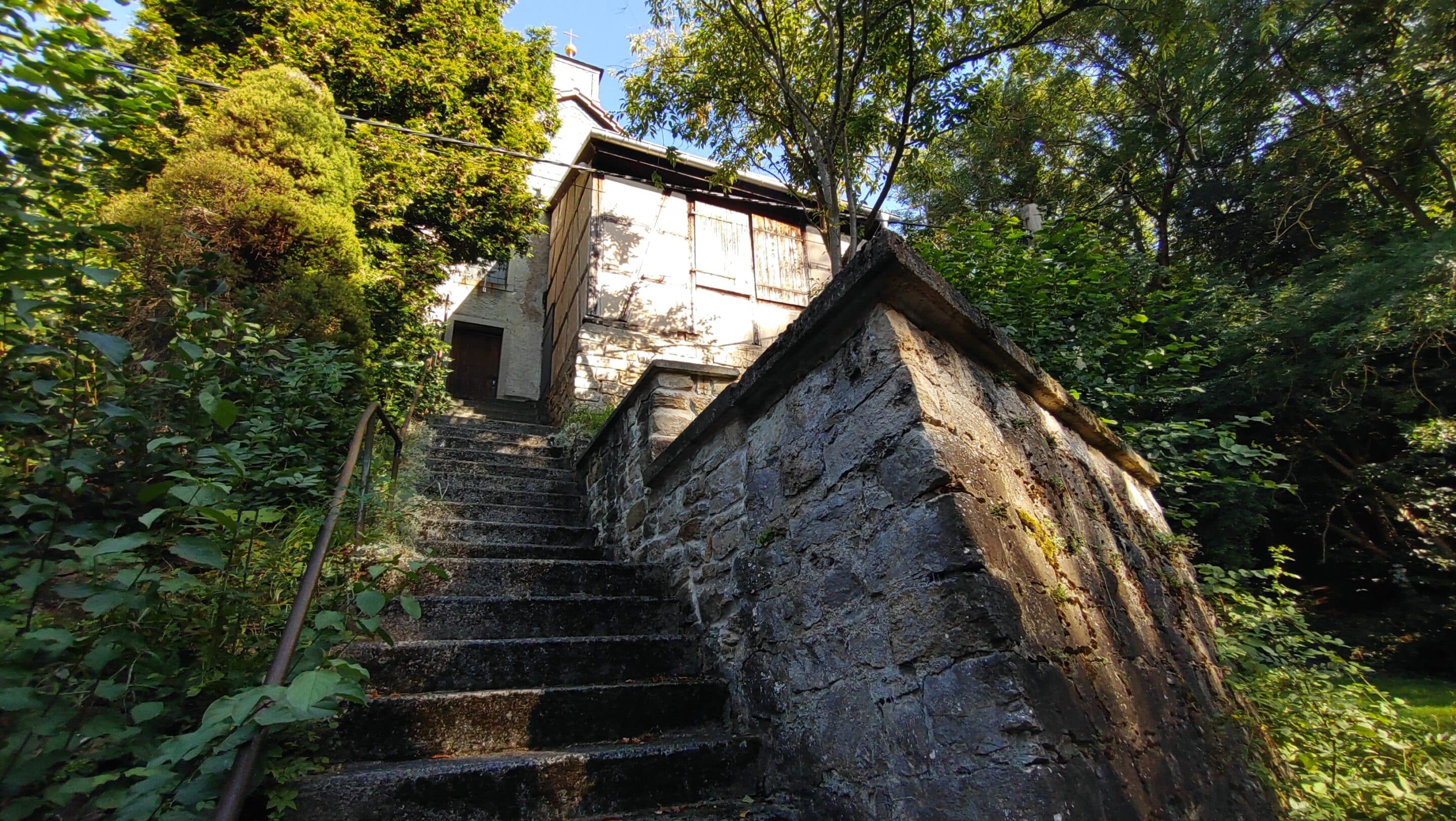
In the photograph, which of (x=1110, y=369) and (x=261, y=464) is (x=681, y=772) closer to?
(x=261, y=464)

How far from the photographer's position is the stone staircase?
1708 mm

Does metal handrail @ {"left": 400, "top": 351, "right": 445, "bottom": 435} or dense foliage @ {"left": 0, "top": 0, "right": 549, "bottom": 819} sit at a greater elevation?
metal handrail @ {"left": 400, "top": 351, "right": 445, "bottom": 435}

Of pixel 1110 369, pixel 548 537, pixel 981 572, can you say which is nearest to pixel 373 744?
pixel 981 572

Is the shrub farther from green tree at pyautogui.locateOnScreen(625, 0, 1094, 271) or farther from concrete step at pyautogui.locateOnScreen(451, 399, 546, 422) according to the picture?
concrete step at pyautogui.locateOnScreen(451, 399, 546, 422)

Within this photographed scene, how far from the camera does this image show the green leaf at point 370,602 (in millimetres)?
1395

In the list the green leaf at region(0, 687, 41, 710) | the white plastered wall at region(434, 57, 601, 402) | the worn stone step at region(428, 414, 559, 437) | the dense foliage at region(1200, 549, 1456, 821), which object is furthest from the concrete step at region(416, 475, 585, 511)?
the white plastered wall at region(434, 57, 601, 402)

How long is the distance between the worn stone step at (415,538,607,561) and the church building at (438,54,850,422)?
12.3ft

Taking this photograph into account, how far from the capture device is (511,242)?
279 inches

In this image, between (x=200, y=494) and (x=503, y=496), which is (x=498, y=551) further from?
(x=200, y=494)

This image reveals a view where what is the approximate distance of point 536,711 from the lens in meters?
2.09

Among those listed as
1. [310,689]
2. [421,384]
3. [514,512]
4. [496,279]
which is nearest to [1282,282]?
[514,512]

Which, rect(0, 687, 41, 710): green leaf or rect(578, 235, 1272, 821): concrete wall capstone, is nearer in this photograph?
rect(0, 687, 41, 710): green leaf

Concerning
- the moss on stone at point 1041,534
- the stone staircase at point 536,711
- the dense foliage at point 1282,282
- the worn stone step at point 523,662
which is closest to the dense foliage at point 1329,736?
the dense foliage at point 1282,282

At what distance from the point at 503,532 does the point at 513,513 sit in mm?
534
